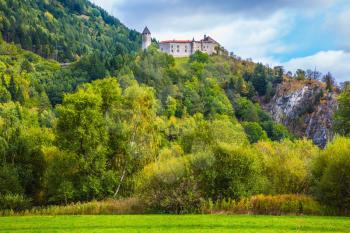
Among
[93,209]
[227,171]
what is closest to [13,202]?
[93,209]

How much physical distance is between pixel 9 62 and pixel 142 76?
242 ft

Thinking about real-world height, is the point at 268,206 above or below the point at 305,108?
below

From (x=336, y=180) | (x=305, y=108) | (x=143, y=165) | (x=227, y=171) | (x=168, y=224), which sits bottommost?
(x=168, y=224)

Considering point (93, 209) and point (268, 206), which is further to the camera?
point (93, 209)

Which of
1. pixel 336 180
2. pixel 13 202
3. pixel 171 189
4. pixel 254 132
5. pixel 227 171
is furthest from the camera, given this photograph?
pixel 254 132

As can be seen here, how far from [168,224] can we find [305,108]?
493 ft

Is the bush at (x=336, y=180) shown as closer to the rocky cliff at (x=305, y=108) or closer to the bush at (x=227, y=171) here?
the bush at (x=227, y=171)

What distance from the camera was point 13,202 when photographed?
1714 inches

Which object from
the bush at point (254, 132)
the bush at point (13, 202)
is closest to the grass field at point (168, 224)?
the bush at point (13, 202)

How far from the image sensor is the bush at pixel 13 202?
43.2 metres

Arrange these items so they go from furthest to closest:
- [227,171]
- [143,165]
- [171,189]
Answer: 1. [143,165]
2. [227,171]
3. [171,189]

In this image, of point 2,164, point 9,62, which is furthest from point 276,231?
point 9,62

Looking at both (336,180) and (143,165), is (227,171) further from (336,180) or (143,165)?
(143,165)

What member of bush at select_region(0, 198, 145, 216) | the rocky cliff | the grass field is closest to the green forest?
bush at select_region(0, 198, 145, 216)
